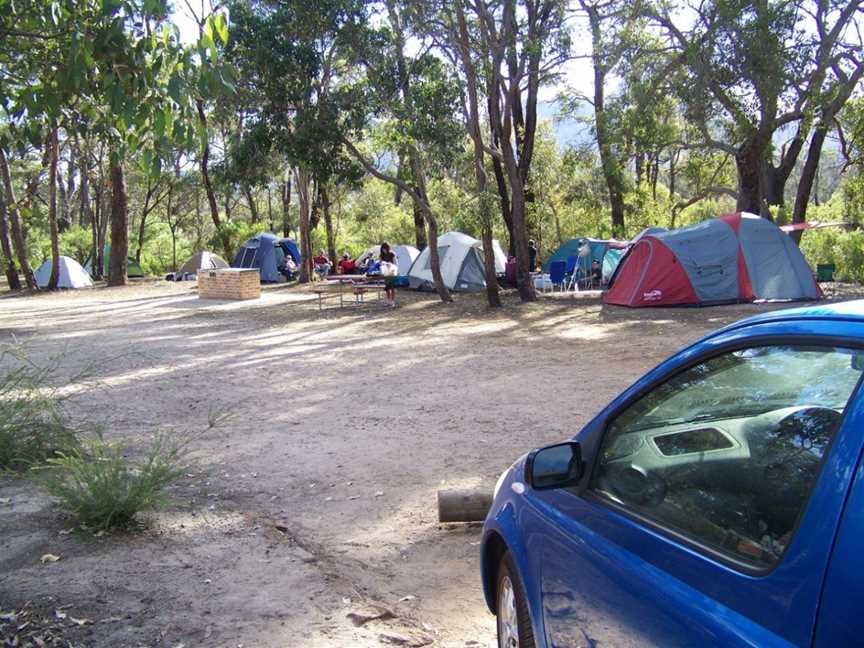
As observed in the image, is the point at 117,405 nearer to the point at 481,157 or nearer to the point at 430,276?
the point at 481,157

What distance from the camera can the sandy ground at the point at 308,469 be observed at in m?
3.72

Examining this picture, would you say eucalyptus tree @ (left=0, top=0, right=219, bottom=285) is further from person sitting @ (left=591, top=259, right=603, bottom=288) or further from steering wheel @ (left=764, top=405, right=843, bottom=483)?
person sitting @ (left=591, top=259, right=603, bottom=288)

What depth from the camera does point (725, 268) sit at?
1655 centimetres

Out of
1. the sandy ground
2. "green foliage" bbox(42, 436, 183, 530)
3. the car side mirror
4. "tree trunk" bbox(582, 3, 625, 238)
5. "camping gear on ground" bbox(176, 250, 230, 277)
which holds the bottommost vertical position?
the sandy ground

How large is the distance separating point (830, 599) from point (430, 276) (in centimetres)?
2127

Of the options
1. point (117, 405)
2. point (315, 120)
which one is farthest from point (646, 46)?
point (117, 405)

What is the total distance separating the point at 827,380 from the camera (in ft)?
5.72

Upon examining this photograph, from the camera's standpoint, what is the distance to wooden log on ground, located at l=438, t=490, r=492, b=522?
483 cm

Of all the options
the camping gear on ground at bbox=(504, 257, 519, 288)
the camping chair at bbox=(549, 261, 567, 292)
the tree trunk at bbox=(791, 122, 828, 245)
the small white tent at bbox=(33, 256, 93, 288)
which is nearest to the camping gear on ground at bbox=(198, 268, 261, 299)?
the camping gear on ground at bbox=(504, 257, 519, 288)

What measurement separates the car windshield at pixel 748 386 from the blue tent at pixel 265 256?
92.0 ft

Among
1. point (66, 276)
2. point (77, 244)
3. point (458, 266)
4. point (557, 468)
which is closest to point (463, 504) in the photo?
point (557, 468)

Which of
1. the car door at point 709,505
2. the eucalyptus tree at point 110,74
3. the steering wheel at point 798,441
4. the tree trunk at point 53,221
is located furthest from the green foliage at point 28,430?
the tree trunk at point 53,221

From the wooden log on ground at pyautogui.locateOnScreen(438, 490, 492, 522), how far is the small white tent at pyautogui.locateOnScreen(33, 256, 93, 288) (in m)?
26.9

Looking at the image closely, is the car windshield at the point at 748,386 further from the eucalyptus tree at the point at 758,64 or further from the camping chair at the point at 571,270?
the camping chair at the point at 571,270
